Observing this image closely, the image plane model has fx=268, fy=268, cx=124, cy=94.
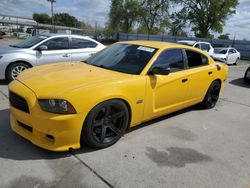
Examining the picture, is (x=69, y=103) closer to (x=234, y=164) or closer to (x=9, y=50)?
(x=234, y=164)

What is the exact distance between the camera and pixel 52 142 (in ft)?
11.1

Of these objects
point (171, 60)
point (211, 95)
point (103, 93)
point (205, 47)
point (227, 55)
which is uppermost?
point (171, 60)

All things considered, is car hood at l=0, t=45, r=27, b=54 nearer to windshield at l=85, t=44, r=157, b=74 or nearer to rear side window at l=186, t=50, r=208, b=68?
windshield at l=85, t=44, r=157, b=74

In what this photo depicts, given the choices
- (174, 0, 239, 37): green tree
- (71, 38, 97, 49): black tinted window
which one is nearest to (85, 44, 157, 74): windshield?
(71, 38, 97, 49): black tinted window

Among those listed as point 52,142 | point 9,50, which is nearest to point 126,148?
point 52,142

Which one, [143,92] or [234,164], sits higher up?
[143,92]

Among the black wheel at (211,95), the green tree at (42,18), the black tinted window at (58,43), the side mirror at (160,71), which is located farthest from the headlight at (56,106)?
the green tree at (42,18)

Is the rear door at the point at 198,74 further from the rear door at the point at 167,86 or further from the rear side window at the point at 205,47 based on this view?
the rear side window at the point at 205,47

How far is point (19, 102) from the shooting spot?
356 centimetres

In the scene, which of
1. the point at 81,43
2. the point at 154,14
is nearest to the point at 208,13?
the point at 154,14

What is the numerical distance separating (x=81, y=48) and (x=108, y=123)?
5.15 metres

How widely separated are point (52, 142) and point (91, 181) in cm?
74

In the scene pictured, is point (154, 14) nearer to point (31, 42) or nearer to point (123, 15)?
point (123, 15)

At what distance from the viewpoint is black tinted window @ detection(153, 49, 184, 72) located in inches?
180
